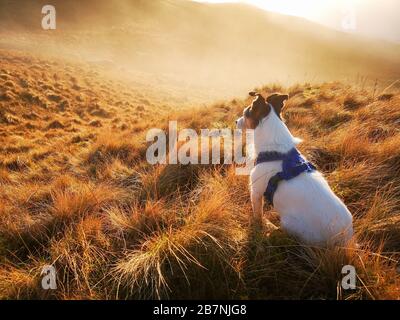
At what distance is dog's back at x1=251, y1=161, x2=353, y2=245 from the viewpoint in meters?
3.40

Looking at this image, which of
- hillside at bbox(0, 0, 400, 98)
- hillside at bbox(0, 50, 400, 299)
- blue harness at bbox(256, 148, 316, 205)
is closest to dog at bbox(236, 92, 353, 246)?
blue harness at bbox(256, 148, 316, 205)

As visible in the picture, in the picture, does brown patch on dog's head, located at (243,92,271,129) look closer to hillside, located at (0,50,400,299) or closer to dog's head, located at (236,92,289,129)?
dog's head, located at (236,92,289,129)

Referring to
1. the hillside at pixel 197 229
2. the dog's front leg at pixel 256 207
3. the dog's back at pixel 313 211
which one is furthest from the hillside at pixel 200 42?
the dog's back at pixel 313 211

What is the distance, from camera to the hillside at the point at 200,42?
50625 mm

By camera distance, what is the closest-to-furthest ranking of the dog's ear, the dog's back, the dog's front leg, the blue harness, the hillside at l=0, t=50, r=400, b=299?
the hillside at l=0, t=50, r=400, b=299, the dog's back, the blue harness, the dog's front leg, the dog's ear

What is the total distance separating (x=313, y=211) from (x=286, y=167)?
0.61 m

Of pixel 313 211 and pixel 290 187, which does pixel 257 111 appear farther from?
pixel 313 211

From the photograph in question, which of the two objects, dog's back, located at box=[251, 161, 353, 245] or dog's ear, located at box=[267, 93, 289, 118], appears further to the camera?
dog's ear, located at box=[267, 93, 289, 118]

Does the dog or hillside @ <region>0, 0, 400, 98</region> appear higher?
hillside @ <region>0, 0, 400, 98</region>

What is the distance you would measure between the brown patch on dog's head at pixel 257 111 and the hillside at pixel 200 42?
35.9m

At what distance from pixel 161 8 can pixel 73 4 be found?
2262 centimetres

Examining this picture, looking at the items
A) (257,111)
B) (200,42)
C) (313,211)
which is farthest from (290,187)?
(200,42)

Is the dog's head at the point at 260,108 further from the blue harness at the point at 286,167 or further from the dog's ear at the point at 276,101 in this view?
the blue harness at the point at 286,167

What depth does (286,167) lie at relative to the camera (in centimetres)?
383
